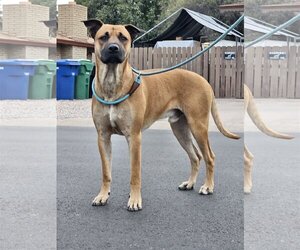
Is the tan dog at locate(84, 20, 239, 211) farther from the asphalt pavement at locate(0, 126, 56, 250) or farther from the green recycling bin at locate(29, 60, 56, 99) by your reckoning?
the green recycling bin at locate(29, 60, 56, 99)

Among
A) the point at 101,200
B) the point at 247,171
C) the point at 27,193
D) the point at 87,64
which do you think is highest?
the point at 87,64

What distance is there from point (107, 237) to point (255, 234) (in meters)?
1.07

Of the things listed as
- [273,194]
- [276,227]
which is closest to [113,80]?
[276,227]

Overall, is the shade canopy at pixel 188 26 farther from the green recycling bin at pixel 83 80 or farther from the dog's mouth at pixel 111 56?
→ the dog's mouth at pixel 111 56

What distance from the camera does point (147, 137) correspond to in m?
6.86

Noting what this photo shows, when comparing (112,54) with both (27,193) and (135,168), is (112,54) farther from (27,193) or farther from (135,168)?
(27,193)

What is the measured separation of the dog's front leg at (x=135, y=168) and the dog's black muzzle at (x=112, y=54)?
0.69 m

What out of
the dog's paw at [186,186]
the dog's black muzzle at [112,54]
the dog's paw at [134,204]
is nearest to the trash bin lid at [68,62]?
the dog's black muzzle at [112,54]

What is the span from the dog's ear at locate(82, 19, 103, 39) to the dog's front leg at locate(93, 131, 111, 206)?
833mm

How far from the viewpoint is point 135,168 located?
3965 millimetres

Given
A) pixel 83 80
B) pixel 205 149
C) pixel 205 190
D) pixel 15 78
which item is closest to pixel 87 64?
pixel 83 80

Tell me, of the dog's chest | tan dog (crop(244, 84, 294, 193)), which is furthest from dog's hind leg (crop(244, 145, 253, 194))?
the dog's chest

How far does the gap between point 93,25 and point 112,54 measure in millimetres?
292

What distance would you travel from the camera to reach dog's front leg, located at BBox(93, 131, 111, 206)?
13.2 ft
